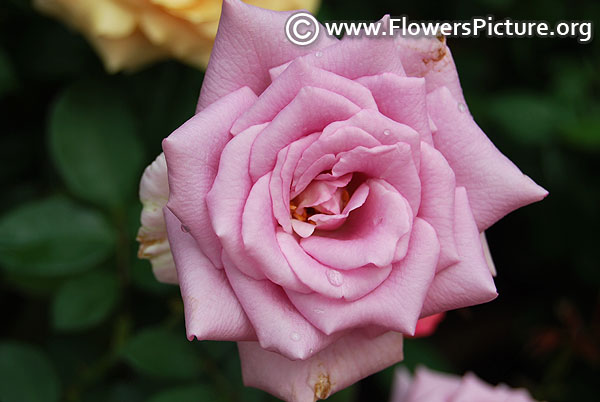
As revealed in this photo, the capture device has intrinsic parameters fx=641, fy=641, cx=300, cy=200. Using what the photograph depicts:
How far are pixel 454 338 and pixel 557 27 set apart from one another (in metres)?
0.80

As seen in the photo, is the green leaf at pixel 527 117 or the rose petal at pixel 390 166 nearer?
the rose petal at pixel 390 166

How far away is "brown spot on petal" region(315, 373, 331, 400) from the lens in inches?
24.8

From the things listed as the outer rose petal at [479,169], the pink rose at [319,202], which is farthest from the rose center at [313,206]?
the outer rose petal at [479,169]

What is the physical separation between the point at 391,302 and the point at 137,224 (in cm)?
48

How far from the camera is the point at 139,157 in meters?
1.01

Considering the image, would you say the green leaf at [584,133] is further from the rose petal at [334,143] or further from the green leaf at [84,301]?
the green leaf at [84,301]

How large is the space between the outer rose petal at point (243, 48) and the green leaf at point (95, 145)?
1.31 ft

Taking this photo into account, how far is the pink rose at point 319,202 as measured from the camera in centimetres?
59

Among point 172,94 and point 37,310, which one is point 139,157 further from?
point 37,310

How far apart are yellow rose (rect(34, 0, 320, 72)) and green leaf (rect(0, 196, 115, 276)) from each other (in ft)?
Answer: 0.76

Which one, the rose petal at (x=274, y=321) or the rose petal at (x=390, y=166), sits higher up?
the rose petal at (x=390, y=166)

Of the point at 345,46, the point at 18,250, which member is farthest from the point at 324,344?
the point at 18,250

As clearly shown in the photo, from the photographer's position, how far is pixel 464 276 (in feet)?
2.04

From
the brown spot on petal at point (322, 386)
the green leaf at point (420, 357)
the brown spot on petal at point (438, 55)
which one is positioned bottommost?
the green leaf at point (420, 357)
